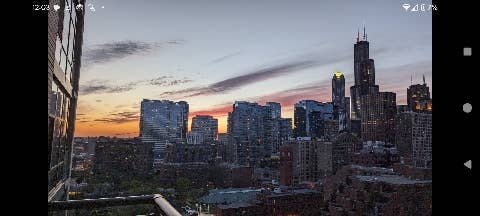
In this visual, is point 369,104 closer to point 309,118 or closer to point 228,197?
point 309,118

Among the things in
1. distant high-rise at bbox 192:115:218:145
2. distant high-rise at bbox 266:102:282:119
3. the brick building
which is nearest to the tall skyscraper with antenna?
distant high-rise at bbox 266:102:282:119

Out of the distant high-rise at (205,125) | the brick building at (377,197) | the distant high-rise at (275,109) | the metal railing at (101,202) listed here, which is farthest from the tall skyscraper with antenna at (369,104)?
→ the metal railing at (101,202)

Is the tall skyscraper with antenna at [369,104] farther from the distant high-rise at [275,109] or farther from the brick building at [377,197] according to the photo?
the brick building at [377,197]

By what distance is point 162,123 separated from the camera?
6544cm

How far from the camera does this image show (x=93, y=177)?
36.7m

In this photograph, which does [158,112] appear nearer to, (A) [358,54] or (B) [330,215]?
(B) [330,215]

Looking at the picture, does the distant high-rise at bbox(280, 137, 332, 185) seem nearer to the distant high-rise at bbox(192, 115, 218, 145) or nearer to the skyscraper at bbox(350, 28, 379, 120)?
the distant high-rise at bbox(192, 115, 218, 145)

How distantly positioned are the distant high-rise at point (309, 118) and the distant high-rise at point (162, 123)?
27.0 m

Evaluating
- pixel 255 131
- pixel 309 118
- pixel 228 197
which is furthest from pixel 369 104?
pixel 228 197

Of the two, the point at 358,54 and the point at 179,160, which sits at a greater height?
the point at 358,54

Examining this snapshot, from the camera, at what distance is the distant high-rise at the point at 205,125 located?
70812mm
